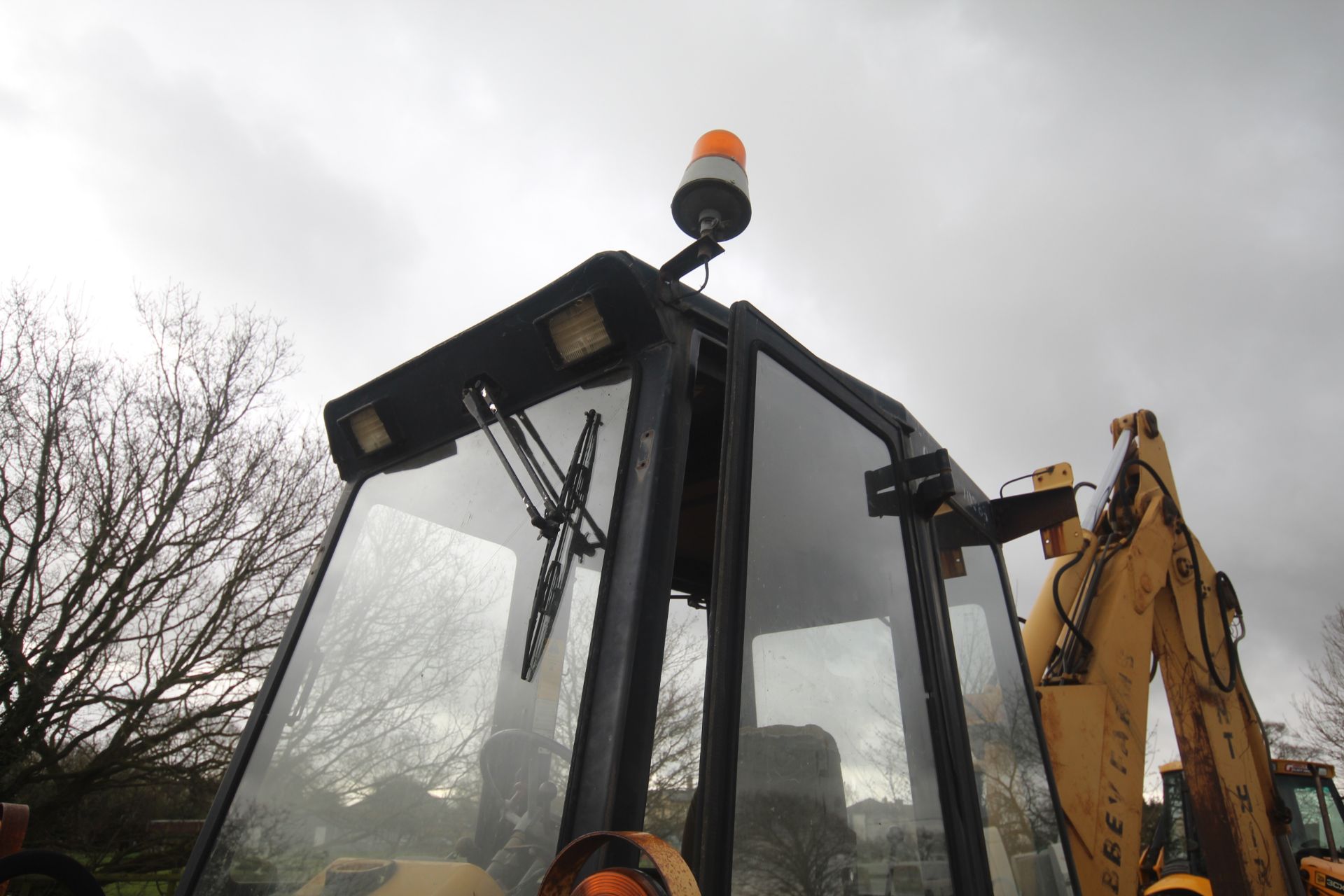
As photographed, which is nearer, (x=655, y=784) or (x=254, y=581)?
(x=655, y=784)

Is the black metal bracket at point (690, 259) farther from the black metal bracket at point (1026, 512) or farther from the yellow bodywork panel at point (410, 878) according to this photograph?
the black metal bracket at point (1026, 512)

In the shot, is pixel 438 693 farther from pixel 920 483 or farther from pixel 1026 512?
pixel 1026 512

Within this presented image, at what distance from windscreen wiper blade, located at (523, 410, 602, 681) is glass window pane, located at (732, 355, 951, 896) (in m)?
0.33

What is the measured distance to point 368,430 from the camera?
6.83ft

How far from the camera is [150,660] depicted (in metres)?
7.74

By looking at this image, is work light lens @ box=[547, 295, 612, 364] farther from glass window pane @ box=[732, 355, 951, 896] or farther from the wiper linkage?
glass window pane @ box=[732, 355, 951, 896]

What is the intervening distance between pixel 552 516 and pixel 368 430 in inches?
33.4

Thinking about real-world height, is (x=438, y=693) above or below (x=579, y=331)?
below

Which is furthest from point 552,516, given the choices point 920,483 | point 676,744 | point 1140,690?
point 1140,690

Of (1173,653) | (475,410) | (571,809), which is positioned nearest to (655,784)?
(571,809)

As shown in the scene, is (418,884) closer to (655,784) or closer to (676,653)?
(655,784)

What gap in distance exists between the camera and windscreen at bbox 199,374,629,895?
1.32 m

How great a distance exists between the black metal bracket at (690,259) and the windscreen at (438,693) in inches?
8.7

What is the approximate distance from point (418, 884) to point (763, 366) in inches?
41.6
